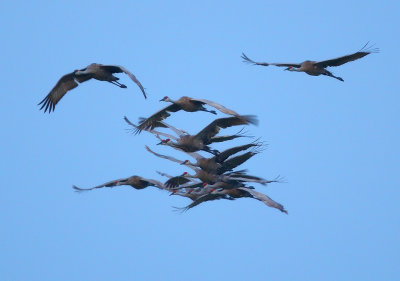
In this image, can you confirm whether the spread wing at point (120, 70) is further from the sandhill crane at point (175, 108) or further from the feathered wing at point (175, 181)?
the feathered wing at point (175, 181)

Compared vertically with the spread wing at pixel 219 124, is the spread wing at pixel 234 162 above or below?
below

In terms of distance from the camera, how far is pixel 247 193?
77.5 ft

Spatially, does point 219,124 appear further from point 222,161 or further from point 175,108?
point 175,108

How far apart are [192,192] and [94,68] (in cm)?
426

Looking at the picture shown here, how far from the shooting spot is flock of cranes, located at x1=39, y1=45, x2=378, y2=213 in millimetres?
22878

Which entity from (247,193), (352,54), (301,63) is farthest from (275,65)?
(247,193)

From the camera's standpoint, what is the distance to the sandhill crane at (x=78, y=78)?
945 inches

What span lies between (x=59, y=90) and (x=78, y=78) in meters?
0.77

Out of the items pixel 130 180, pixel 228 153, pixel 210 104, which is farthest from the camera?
pixel 130 180

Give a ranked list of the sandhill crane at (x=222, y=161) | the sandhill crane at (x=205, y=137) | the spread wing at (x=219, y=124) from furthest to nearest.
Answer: the sandhill crane at (x=222, y=161), the sandhill crane at (x=205, y=137), the spread wing at (x=219, y=124)

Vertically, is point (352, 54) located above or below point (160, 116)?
above

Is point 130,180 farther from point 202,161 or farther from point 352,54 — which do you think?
point 352,54

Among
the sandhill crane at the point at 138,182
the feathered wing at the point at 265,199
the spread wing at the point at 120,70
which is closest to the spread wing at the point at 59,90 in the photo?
the spread wing at the point at 120,70

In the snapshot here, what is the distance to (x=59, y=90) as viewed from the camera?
25484 millimetres
